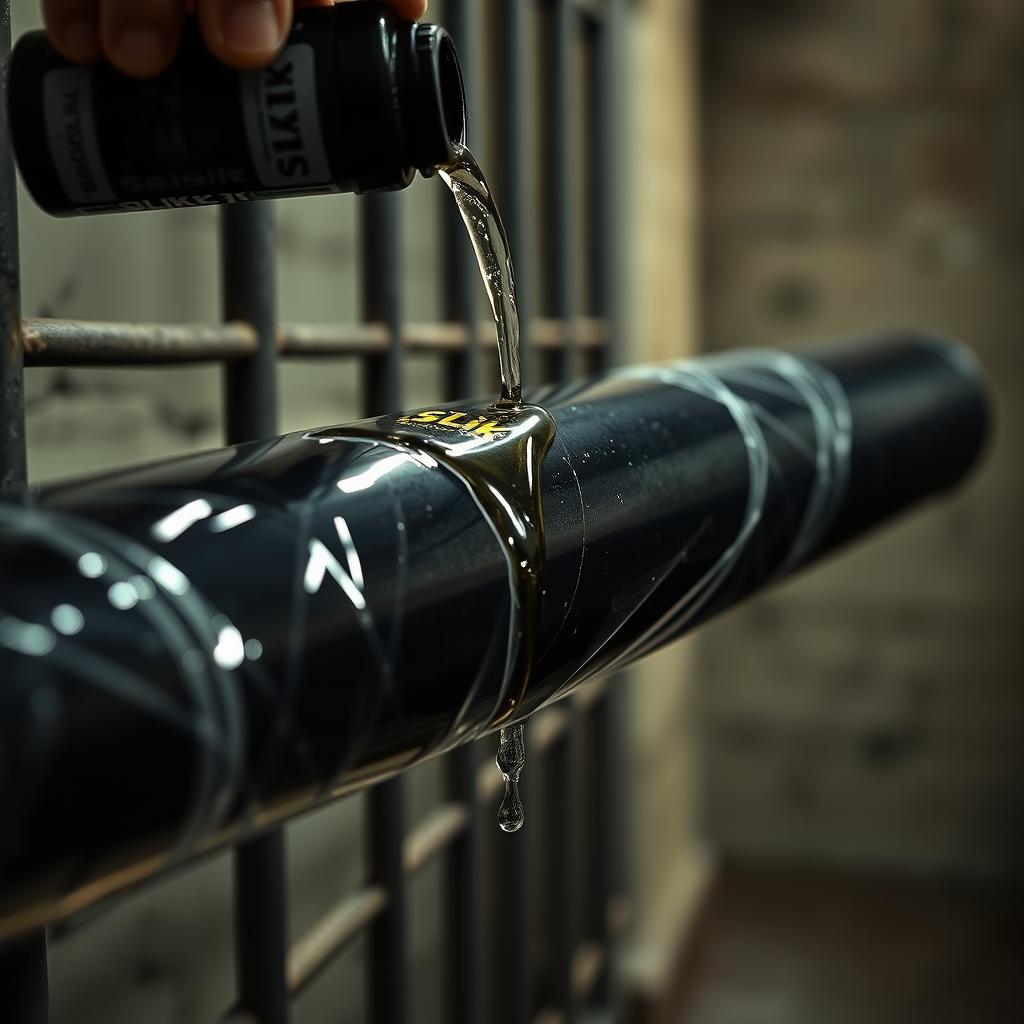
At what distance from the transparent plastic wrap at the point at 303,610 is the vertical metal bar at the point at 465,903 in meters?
0.73

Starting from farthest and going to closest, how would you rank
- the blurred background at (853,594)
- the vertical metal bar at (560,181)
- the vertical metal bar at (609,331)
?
the blurred background at (853,594) < the vertical metal bar at (609,331) < the vertical metal bar at (560,181)

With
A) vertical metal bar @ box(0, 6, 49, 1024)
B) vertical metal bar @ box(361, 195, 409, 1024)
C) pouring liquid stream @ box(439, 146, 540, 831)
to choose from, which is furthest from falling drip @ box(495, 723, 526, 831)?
A: vertical metal bar @ box(361, 195, 409, 1024)

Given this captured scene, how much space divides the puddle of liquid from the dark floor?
1.98m

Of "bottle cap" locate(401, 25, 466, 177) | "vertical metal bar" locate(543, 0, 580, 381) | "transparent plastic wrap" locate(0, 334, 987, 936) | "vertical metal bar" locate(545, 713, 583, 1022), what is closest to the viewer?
"transparent plastic wrap" locate(0, 334, 987, 936)

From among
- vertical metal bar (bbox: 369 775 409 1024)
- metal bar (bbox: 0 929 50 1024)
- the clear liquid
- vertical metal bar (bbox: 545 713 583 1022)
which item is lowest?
vertical metal bar (bbox: 545 713 583 1022)

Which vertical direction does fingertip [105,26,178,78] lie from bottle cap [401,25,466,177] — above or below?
above

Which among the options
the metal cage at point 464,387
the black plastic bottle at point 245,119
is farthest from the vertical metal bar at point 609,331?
the black plastic bottle at point 245,119

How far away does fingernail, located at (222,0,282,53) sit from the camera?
0.39 metres

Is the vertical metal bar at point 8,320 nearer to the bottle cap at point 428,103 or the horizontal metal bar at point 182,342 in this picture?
the horizontal metal bar at point 182,342

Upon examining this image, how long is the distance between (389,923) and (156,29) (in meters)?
0.87

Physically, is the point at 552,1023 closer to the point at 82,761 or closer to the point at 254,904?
the point at 254,904

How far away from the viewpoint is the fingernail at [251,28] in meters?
0.39

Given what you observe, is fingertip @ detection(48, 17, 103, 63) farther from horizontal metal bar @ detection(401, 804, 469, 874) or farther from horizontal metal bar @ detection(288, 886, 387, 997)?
horizontal metal bar @ detection(401, 804, 469, 874)

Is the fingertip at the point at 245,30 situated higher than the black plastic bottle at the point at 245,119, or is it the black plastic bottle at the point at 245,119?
the fingertip at the point at 245,30
